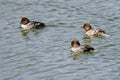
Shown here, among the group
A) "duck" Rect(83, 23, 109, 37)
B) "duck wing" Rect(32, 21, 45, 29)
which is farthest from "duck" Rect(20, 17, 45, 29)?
"duck" Rect(83, 23, 109, 37)

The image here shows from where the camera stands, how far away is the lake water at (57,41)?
19703 mm

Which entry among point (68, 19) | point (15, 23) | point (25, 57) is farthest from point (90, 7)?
point (25, 57)

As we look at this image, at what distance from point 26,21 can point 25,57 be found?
5.53m

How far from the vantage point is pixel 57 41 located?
2370 centimetres

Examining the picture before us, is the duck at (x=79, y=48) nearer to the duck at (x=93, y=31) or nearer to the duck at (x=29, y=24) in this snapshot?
the duck at (x=93, y=31)

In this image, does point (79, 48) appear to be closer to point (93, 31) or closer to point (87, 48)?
point (87, 48)

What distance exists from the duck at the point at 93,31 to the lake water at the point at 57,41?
288 millimetres

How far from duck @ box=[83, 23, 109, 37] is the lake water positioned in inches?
11.3

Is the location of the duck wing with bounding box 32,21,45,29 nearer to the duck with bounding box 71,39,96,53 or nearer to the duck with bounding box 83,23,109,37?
the duck with bounding box 83,23,109,37

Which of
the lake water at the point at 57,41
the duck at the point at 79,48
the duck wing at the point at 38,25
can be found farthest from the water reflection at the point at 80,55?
the duck wing at the point at 38,25

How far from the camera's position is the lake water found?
Result: 19703mm

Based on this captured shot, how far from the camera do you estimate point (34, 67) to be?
20.6 m

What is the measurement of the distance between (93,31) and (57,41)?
6.76 ft

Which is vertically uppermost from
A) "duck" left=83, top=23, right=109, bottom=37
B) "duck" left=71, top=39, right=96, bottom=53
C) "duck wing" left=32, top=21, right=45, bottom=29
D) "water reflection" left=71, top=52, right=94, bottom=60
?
"duck wing" left=32, top=21, right=45, bottom=29
